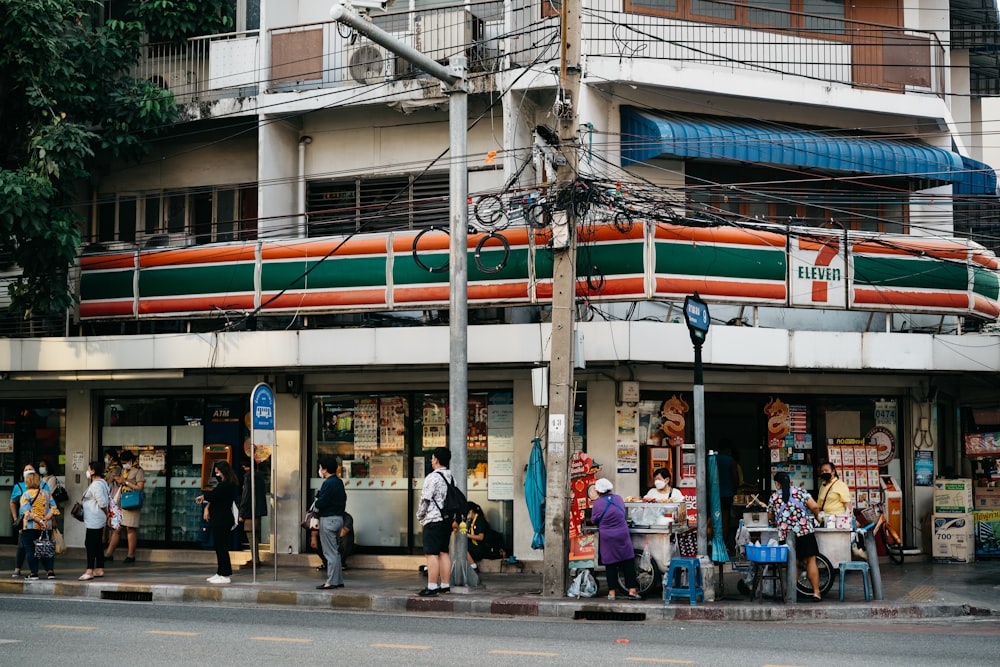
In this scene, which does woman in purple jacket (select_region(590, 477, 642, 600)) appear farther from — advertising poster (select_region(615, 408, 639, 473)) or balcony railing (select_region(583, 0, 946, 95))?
balcony railing (select_region(583, 0, 946, 95))

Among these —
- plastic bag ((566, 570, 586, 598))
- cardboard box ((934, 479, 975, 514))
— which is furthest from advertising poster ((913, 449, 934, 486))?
plastic bag ((566, 570, 586, 598))

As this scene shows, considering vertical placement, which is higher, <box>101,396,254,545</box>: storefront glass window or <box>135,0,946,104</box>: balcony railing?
<box>135,0,946,104</box>: balcony railing

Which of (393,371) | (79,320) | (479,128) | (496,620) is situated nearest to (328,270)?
(393,371)

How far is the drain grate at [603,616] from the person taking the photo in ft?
49.1

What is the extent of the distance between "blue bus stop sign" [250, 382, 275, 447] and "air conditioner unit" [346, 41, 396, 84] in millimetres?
5961

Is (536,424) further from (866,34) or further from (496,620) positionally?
(866,34)

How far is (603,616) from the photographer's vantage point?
49.5 ft

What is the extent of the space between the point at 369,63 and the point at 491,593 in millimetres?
9382

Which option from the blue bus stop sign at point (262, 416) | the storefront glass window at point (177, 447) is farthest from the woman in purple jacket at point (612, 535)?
the storefront glass window at point (177, 447)

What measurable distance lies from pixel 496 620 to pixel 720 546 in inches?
127

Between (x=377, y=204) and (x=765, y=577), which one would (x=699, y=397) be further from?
(x=377, y=204)

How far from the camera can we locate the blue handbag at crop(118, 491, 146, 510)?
21398 millimetres

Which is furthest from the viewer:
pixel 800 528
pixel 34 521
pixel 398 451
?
pixel 398 451

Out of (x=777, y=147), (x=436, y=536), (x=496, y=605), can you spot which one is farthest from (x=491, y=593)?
(x=777, y=147)
